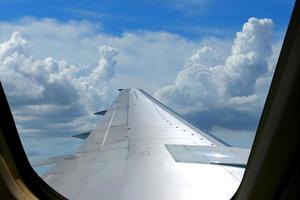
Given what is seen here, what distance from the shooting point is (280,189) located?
4.83 ft

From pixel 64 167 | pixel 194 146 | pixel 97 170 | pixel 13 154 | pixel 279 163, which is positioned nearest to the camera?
pixel 279 163

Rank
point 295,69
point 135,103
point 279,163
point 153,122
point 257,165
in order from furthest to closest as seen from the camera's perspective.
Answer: point 135,103
point 153,122
point 257,165
point 279,163
point 295,69

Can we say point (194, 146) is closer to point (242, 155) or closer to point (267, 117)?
point (242, 155)

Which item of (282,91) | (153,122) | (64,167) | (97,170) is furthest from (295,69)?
(153,122)

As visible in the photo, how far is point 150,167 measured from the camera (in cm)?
291

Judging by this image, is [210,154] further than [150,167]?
Yes

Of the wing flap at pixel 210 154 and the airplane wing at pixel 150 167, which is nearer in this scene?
the airplane wing at pixel 150 167

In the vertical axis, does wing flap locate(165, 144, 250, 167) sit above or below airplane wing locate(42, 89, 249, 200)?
above

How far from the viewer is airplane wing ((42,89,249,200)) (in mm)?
2379

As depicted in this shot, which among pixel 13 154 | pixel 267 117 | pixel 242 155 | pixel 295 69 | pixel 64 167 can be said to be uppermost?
pixel 295 69

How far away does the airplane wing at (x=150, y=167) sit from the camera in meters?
2.38

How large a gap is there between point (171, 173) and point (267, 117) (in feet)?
4.36

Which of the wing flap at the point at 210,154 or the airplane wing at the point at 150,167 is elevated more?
the wing flap at the point at 210,154

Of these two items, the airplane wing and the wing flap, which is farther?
the wing flap
